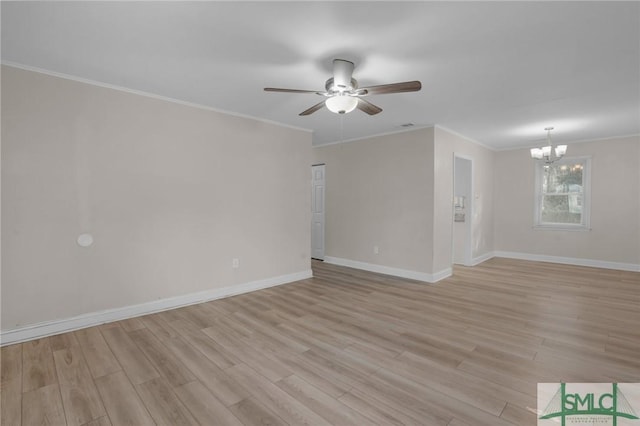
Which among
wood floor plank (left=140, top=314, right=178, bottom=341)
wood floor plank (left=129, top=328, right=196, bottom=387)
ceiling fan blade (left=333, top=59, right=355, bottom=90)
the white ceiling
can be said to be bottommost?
wood floor plank (left=129, top=328, right=196, bottom=387)

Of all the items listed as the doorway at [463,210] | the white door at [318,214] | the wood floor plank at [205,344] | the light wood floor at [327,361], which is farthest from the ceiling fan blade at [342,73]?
the doorway at [463,210]

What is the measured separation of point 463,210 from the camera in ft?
21.1

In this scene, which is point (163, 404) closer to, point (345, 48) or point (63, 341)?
point (63, 341)

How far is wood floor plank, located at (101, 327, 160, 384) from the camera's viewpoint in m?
2.26

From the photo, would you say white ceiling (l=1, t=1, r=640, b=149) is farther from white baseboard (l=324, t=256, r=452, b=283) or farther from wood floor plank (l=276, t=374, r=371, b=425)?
white baseboard (l=324, t=256, r=452, b=283)

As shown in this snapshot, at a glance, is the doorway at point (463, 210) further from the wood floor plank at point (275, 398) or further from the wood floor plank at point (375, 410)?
the wood floor plank at point (275, 398)

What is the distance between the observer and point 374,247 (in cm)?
570

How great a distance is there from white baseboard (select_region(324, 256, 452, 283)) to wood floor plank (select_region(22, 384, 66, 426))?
4.52 meters

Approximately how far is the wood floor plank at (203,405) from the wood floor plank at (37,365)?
39.0 inches

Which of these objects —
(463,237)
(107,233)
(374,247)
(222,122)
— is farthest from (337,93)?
(463,237)

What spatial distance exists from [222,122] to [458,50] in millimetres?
2906

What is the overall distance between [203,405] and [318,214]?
16.6 feet

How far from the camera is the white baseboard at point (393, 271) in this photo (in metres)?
4.97

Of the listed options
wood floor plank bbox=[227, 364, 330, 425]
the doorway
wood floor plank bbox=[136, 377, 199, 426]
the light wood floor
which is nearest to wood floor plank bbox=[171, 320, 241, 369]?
the light wood floor
